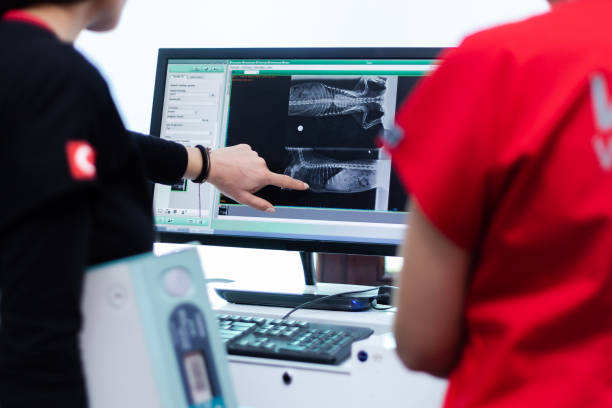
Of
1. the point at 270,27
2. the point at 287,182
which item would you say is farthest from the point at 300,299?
the point at 270,27

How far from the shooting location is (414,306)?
1.98ft

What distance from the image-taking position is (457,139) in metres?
0.53

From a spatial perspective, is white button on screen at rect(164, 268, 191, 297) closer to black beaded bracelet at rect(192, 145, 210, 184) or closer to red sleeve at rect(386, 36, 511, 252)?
red sleeve at rect(386, 36, 511, 252)

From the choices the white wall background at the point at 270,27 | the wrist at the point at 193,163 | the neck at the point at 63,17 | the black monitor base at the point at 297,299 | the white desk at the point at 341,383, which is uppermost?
the white wall background at the point at 270,27

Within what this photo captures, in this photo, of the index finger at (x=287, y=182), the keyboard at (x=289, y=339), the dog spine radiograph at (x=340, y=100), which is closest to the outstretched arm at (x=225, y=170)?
the index finger at (x=287, y=182)

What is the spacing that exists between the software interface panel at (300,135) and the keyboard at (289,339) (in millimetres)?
274

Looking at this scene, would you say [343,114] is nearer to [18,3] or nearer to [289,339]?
[289,339]

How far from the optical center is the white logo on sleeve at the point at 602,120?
0.51 m

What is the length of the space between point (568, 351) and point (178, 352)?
1.12 feet

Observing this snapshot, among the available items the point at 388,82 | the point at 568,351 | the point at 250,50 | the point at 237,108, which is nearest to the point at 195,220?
the point at 237,108

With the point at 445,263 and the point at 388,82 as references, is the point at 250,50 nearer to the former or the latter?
the point at 388,82

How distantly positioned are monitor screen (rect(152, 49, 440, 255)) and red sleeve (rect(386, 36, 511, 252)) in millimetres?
667

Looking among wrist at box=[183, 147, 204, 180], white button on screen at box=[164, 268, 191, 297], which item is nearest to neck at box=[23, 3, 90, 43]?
white button on screen at box=[164, 268, 191, 297]

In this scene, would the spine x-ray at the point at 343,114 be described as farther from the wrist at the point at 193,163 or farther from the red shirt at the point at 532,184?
the red shirt at the point at 532,184
